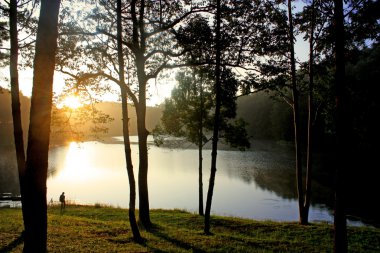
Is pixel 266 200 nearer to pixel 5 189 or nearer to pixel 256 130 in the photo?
pixel 5 189

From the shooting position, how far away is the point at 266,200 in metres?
30.7

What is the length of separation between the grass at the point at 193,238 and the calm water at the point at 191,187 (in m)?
5.50

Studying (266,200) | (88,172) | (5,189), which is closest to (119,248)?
(266,200)

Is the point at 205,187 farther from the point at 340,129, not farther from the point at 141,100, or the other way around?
the point at 340,129

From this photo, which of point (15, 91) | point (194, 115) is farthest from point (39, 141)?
point (194, 115)

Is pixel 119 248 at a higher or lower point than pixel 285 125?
lower

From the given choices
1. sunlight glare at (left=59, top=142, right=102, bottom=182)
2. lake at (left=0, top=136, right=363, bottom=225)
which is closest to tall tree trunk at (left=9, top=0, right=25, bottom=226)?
lake at (left=0, top=136, right=363, bottom=225)

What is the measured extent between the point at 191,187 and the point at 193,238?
81.4 feet

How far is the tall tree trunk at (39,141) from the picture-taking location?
635 cm

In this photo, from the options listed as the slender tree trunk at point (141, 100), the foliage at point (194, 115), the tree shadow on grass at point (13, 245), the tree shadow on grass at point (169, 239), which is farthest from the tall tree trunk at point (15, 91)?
the foliage at point (194, 115)

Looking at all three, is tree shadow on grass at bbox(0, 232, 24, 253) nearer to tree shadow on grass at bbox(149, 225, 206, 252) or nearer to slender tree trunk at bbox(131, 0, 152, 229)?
tree shadow on grass at bbox(149, 225, 206, 252)

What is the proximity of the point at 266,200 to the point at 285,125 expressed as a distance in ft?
216

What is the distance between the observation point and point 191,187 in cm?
3766

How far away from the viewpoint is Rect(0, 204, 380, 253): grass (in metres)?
10.9
